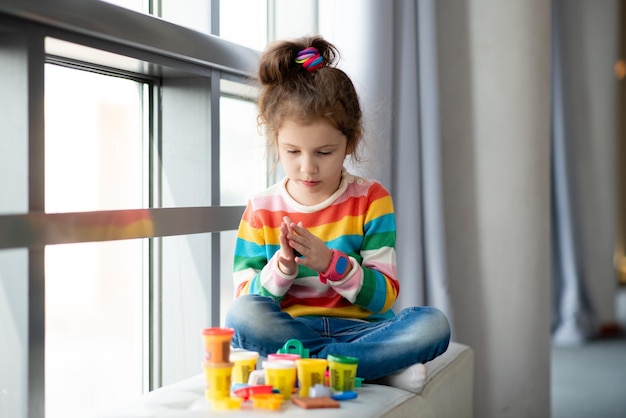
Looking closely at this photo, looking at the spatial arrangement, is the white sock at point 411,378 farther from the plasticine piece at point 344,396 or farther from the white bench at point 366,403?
the plasticine piece at point 344,396

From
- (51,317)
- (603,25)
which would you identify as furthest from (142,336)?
(603,25)

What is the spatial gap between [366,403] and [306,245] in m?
0.29

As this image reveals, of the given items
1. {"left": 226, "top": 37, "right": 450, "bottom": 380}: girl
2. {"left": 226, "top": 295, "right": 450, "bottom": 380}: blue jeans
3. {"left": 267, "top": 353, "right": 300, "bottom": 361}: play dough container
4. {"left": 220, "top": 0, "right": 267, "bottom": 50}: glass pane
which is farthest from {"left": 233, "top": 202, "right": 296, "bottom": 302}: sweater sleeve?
{"left": 220, "top": 0, "right": 267, "bottom": 50}: glass pane

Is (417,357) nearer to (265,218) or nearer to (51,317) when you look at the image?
(265,218)

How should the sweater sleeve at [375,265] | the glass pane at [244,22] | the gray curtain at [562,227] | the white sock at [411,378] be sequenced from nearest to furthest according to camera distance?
the white sock at [411,378]
the sweater sleeve at [375,265]
the glass pane at [244,22]
the gray curtain at [562,227]


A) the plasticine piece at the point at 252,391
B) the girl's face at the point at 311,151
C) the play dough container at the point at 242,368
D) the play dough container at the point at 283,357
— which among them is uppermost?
the girl's face at the point at 311,151

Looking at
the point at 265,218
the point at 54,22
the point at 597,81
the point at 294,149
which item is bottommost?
the point at 265,218

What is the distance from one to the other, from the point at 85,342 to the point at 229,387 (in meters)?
0.54

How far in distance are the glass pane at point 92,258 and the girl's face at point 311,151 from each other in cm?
37

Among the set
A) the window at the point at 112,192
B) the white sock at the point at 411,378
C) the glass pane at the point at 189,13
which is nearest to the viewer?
the window at the point at 112,192

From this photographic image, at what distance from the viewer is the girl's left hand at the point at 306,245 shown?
131 centimetres

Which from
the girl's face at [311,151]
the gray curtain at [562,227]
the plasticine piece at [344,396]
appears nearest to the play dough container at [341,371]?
the plasticine piece at [344,396]

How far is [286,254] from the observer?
52.5 inches

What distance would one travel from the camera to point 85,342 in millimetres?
Result: 1546
